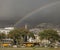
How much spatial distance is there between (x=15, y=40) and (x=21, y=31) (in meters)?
4.35

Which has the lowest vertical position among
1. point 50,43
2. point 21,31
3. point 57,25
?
point 50,43

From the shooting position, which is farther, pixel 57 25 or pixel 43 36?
pixel 57 25

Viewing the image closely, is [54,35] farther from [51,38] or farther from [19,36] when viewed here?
[19,36]

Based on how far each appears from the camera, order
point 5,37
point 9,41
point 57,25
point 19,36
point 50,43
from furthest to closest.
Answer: point 57,25
point 5,37
point 9,41
point 19,36
point 50,43

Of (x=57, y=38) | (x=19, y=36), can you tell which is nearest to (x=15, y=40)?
(x=19, y=36)

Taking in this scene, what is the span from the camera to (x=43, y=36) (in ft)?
269

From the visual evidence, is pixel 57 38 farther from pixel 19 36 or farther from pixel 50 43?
pixel 19 36

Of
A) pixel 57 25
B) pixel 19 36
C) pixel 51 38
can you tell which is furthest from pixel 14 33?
pixel 57 25

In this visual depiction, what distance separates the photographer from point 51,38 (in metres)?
80.7

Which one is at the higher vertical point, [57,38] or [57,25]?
[57,25]

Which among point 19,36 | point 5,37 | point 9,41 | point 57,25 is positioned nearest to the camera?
point 19,36

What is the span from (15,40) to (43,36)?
11.6 meters

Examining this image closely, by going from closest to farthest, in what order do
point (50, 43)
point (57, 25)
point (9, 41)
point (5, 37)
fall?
point (50, 43)
point (9, 41)
point (5, 37)
point (57, 25)

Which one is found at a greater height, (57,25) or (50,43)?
(57,25)
